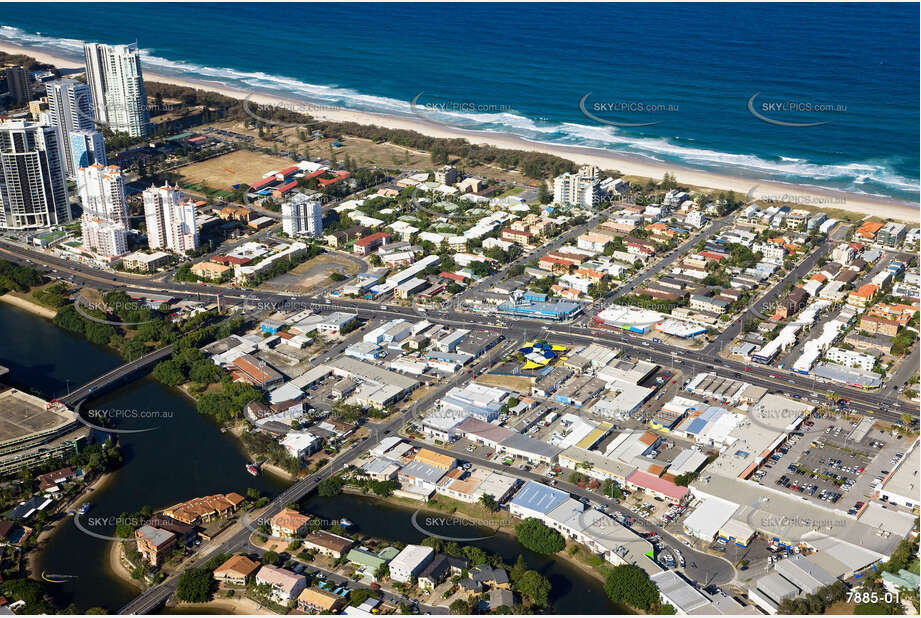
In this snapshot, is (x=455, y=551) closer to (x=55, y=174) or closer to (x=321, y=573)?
(x=321, y=573)

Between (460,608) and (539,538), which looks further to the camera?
(539,538)

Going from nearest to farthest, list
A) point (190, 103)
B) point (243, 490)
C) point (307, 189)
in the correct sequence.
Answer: point (243, 490), point (307, 189), point (190, 103)

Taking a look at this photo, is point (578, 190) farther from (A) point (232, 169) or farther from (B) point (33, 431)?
(B) point (33, 431)

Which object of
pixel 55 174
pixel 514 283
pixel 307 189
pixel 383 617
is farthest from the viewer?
pixel 307 189

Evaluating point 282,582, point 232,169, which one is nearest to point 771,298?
point 282,582

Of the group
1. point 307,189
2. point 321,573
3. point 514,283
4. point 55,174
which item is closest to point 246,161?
point 307,189
